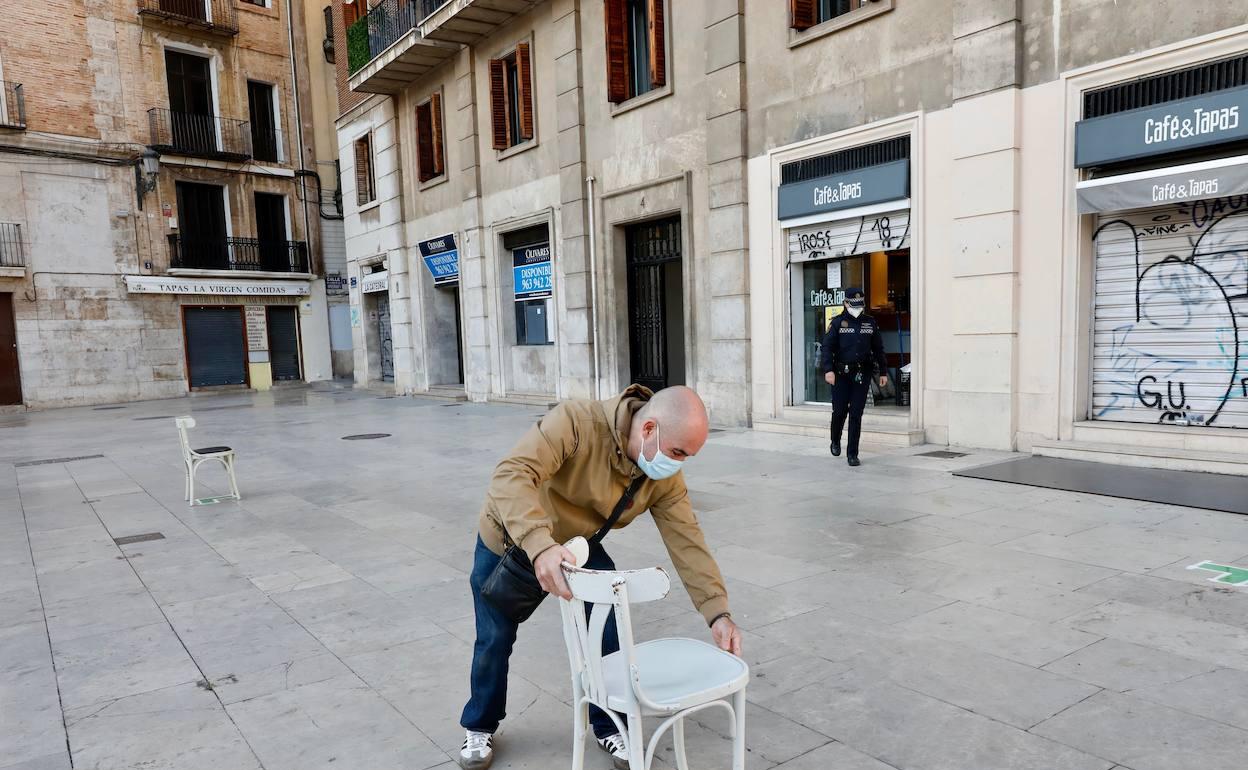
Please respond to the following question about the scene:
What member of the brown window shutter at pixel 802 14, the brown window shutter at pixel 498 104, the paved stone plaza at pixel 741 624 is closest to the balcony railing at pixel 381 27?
the brown window shutter at pixel 498 104

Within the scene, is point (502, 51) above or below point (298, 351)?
above

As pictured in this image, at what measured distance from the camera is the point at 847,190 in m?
10.3

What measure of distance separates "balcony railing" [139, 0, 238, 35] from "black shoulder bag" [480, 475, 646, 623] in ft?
90.2

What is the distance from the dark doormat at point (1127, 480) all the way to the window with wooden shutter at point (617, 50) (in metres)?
8.83

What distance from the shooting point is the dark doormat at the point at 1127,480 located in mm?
6387

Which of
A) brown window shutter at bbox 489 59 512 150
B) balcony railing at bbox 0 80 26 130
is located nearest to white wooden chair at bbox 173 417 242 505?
brown window shutter at bbox 489 59 512 150

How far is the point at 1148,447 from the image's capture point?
7852mm

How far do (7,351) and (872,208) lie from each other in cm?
2290

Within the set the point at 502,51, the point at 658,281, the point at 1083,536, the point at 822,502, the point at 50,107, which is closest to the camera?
the point at 1083,536

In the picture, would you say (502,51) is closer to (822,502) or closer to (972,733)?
(822,502)

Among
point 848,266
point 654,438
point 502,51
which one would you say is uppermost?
point 502,51

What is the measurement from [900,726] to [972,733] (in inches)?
10.0

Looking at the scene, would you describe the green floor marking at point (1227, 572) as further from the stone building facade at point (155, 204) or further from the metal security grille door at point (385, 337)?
the stone building facade at point (155, 204)

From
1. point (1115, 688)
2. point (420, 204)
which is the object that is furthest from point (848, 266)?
point (420, 204)
